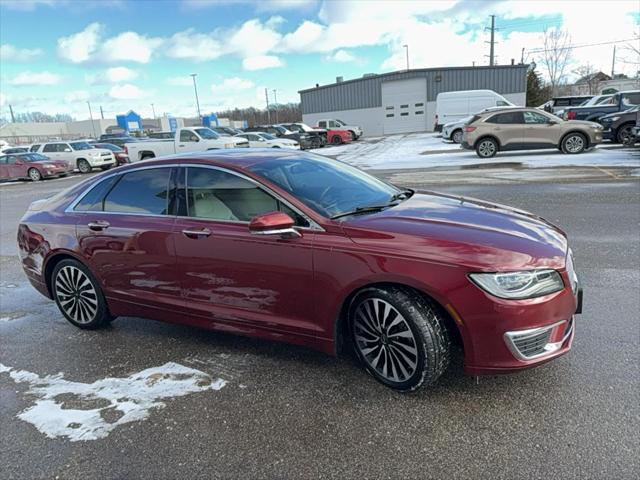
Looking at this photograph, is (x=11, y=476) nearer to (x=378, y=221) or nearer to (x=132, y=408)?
(x=132, y=408)

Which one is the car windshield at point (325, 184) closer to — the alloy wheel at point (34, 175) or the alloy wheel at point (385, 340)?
the alloy wheel at point (385, 340)

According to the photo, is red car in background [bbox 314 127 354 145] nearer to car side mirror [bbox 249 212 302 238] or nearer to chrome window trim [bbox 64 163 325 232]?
chrome window trim [bbox 64 163 325 232]

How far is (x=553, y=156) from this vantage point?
16078 millimetres

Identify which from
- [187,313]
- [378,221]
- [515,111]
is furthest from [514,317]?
[515,111]

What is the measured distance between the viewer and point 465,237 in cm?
282

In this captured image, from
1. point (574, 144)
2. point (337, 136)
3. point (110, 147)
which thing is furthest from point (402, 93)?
point (574, 144)

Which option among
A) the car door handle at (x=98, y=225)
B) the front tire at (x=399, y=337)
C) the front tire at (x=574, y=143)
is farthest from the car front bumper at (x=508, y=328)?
the front tire at (x=574, y=143)

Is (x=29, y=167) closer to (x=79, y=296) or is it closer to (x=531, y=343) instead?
(x=79, y=296)

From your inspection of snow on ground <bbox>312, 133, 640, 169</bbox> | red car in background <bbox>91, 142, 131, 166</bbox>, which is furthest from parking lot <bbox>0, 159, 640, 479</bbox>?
red car in background <bbox>91, 142, 131, 166</bbox>

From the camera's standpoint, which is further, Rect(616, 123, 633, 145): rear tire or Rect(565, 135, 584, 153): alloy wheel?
Rect(616, 123, 633, 145): rear tire

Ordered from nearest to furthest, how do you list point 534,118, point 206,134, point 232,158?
point 232,158, point 534,118, point 206,134

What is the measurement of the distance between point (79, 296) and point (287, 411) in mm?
2491

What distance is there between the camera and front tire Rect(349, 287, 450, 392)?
2.81 m

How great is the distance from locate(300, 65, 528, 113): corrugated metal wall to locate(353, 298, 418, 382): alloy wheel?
40916 millimetres
